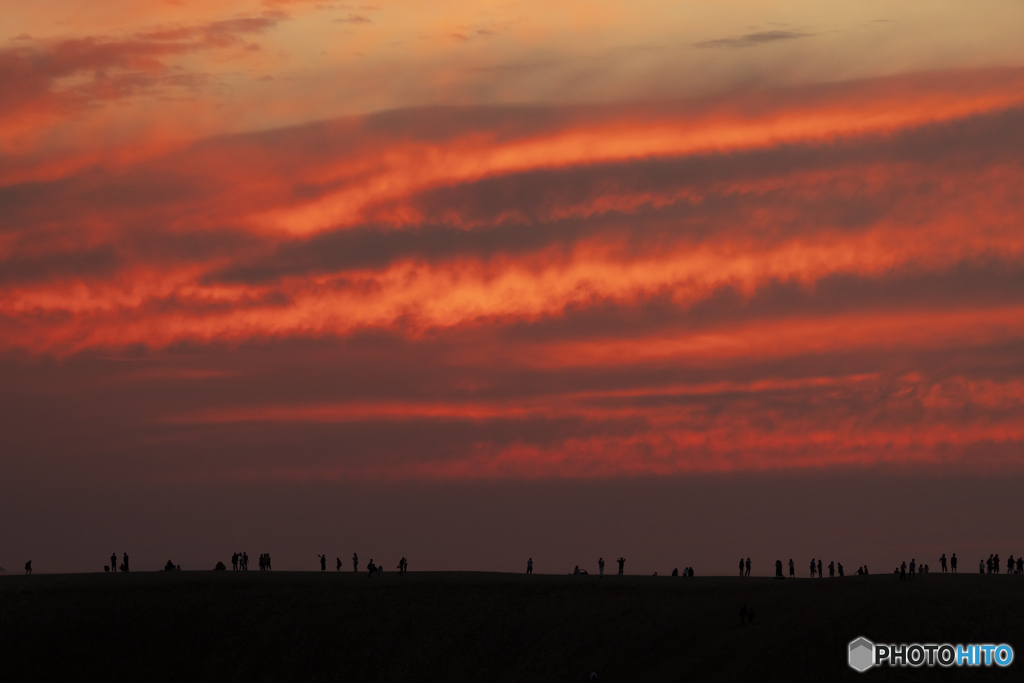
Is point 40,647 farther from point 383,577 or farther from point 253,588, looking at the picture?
point 383,577

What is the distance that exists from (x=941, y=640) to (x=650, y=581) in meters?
24.7

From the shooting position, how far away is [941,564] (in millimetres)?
91125

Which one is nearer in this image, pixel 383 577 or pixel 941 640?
pixel 941 640

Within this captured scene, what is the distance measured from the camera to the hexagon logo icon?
2766 inches

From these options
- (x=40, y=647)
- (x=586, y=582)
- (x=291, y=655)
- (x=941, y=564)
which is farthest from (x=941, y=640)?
(x=40, y=647)

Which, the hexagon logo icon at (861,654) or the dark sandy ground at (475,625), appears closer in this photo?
the hexagon logo icon at (861,654)

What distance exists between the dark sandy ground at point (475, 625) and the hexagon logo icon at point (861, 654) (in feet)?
1.71

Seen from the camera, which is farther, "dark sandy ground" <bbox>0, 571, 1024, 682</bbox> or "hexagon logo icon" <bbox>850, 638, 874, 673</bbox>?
"dark sandy ground" <bbox>0, 571, 1024, 682</bbox>

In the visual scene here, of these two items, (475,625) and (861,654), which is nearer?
(861,654)

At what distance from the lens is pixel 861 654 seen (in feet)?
234

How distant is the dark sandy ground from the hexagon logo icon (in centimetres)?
52

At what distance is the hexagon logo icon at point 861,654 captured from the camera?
231 ft

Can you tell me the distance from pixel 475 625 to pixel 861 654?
89.3 ft

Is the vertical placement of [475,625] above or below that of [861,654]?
above
